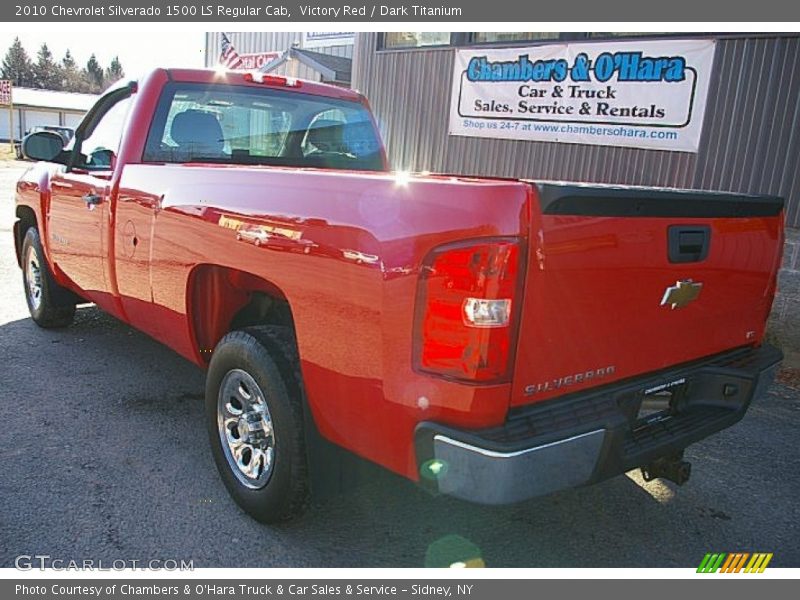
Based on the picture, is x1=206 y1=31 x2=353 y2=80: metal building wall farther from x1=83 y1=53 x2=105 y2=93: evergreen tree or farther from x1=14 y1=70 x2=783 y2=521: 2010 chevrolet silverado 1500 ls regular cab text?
x1=83 y1=53 x2=105 y2=93: evergreen tree

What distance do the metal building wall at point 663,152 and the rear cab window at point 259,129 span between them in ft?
11.7

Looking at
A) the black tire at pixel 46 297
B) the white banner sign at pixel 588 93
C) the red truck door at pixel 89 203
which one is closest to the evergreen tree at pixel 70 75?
the white banner sign at pixel 588 93

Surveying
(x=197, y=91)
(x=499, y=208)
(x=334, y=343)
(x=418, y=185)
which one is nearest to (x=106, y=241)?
(x=197, y=91)

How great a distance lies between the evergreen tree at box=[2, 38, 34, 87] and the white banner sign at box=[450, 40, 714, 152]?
4024 inches

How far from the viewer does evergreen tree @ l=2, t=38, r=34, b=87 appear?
301 ft

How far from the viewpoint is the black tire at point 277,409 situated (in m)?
2.53

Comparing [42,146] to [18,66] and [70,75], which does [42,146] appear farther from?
[70,75]

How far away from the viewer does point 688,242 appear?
2.44 m

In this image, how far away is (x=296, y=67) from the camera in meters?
12.3

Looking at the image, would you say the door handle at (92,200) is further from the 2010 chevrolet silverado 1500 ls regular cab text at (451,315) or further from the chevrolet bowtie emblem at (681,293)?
the chevrolet bowtie emblem at (681,293)

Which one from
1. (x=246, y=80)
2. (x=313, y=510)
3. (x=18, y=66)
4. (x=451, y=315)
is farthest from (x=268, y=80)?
(x=18, y=66)

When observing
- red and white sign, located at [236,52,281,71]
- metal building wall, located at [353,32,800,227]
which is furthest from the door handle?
red and white sign, located at [236,52,281,71]

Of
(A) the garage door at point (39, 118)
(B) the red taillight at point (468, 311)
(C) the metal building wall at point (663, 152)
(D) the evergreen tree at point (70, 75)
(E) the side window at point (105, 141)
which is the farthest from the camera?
(D) the evergreen tree at point (70, 75)

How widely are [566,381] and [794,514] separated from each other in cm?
183
